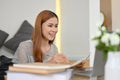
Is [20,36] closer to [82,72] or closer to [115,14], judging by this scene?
[115,14]

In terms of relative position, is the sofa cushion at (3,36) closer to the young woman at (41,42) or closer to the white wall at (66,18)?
the white wall at (66,18)

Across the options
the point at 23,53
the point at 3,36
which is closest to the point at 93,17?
the point at 23,53

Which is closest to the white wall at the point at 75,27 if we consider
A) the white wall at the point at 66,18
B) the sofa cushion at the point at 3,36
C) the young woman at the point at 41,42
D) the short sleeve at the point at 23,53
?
the white wall at the point at 66,18

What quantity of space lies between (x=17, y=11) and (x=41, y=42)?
1668 millimetres

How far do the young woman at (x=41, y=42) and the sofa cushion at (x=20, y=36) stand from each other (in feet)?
4.42

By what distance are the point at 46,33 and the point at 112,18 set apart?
654 mm

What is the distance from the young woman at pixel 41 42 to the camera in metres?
1.86

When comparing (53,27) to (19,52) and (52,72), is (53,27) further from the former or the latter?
(52,72)

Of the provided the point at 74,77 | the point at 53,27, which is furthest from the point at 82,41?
the point at 74,77

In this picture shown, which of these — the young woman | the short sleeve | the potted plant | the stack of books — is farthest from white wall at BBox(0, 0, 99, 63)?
the potted plant

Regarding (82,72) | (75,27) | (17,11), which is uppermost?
(17,11)

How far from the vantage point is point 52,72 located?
3.30 feet

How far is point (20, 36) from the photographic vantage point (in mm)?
3416

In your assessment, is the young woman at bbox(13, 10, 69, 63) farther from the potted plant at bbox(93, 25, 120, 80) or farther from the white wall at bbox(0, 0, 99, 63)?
the white wall at bbox(0, 0, 99, 63)
